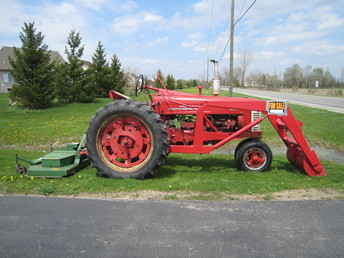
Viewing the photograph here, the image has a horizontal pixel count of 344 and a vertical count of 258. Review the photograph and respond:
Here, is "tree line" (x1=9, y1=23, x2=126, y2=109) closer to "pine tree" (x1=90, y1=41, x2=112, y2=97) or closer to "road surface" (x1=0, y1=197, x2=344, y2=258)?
"pine tree" (x1=90, y1=41, x2=112, y2=97)

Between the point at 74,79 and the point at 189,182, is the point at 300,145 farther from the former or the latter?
the point at 74,79

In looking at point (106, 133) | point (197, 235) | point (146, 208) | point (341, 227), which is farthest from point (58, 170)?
point (341, 227)

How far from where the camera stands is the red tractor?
467 cm

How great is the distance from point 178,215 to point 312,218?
5.55 ft

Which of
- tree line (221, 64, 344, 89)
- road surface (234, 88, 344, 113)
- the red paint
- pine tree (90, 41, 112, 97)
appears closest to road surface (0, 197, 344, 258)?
the red paint

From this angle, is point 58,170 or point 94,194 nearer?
point 94,194

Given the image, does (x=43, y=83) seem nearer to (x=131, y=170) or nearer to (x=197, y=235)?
(x=131, y=170)

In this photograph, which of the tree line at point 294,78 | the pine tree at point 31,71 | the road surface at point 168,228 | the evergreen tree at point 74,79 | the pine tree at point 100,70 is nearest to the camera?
the road surface at point 168,228

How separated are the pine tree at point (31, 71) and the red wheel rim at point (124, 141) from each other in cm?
1727

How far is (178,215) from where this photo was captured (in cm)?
337

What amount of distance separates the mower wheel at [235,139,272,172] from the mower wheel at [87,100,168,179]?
1.61m

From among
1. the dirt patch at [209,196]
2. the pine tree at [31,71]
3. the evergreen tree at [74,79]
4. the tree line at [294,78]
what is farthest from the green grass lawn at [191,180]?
the tree line at [294,78]

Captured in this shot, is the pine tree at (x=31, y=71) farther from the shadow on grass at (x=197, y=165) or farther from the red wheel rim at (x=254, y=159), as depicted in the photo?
the red wheel rim at (x=254, y=159)

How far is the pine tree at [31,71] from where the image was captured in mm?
19453
